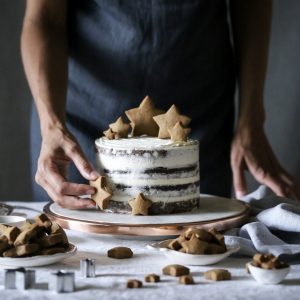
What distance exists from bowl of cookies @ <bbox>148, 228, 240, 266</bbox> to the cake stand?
0.12m

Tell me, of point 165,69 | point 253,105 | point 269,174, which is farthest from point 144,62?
point 269,174

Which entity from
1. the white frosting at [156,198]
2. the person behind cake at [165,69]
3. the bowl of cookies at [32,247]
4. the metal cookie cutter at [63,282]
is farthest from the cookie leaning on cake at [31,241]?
the person behind cake at [165,69]

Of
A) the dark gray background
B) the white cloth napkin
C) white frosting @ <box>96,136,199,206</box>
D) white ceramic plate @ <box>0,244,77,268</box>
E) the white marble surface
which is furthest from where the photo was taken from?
the dark gray background

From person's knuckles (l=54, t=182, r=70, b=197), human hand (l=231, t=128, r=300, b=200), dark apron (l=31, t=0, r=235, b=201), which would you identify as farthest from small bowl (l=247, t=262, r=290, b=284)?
dark apron (l=31, t=0, r=235, b=201)

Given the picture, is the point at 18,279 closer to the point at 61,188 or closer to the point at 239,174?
the point at 61,188

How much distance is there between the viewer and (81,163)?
4.61ft

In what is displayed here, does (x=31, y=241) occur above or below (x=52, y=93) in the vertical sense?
below

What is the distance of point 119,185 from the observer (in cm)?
135

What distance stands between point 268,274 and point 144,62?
996 millimetres

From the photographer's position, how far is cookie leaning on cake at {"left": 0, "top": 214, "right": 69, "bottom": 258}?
105 cm

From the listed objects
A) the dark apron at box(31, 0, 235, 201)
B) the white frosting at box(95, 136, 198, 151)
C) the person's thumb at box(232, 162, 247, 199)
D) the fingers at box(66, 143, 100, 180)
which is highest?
the dark apron at box(31, 0, 235, 201)

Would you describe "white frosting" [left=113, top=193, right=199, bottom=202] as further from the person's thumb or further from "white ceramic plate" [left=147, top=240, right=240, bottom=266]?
the person's thumb

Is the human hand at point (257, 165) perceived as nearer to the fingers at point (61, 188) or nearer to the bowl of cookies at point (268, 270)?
the fingers at point (61, 188)

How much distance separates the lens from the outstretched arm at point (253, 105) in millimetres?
1804
